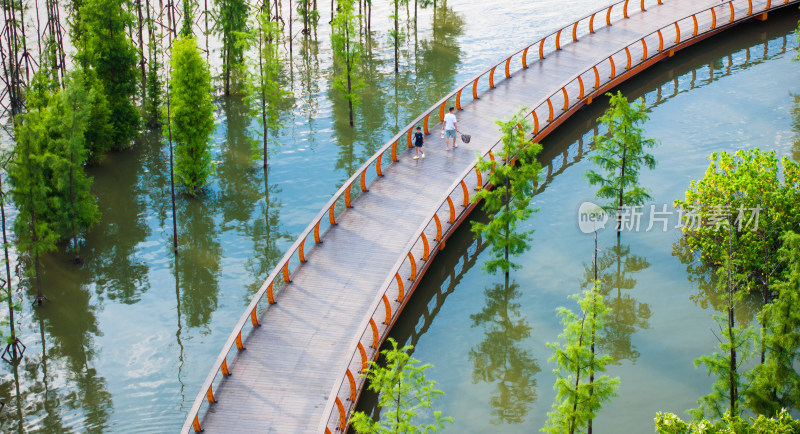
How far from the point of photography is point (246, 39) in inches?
1238

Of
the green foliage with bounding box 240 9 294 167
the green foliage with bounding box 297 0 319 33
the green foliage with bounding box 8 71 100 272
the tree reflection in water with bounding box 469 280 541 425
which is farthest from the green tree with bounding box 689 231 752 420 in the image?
the green foliage with bounding box 297 0 319 33

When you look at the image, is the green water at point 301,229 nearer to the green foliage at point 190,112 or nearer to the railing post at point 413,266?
the railing post at point 413,266

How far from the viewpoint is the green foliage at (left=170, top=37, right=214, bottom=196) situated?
3012 centimetres

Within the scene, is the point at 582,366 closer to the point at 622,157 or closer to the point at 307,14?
the point at 622,157

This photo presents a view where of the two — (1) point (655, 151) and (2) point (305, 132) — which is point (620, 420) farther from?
(2) point (305, 132)

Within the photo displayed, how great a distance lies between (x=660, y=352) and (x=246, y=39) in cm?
1796

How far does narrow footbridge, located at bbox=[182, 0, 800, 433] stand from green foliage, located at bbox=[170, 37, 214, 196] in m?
5.22

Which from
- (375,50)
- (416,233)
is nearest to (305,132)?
(375,50)

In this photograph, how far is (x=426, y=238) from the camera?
25812mm

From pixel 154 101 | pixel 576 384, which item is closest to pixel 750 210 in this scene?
pixel 576 384

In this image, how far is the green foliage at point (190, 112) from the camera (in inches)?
1186

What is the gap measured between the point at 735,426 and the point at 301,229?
17.7 meters

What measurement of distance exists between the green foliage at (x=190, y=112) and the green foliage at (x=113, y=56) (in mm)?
4508

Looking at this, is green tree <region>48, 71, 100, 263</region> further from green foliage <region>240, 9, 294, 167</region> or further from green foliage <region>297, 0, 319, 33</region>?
green foliage <region>297, 0, 319, 33</region>
